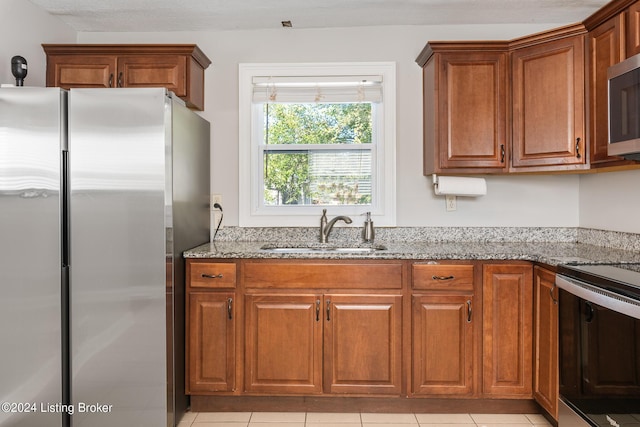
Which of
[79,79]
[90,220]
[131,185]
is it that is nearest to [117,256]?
[90,220]

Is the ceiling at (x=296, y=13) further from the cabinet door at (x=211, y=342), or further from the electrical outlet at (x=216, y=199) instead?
the cabinet door at (x=211, y=342)

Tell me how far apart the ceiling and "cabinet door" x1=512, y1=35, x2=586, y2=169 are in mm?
384

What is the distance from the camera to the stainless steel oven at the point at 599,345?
1.68 meters

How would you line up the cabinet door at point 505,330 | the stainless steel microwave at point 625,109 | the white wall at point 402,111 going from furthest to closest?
the white wall at point 402,111 → the cabinet door at point 505,330 → the stainless steel microwave at point 625,109

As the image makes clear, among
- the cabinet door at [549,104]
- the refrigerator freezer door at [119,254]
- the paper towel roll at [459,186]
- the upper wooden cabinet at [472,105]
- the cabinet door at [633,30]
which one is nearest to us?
the cabinet door at [633,30]

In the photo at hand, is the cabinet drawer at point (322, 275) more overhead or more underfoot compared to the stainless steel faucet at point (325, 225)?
more underfoot

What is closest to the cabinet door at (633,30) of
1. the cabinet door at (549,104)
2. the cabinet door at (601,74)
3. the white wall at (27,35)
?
the cabinet door at (601,74)

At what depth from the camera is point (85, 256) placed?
222cm

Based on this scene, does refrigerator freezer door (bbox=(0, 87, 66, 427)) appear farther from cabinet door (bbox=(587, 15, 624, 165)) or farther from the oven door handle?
cabinet door (bbox=(587, 15, 624, 165))

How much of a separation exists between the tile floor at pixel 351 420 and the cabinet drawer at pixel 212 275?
725mm

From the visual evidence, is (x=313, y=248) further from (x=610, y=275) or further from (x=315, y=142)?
(x=610, y=275)

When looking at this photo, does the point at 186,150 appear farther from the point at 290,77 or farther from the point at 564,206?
the point at 564,206

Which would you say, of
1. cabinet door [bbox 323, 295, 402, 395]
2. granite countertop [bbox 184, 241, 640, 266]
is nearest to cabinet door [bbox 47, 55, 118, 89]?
granite countertop [bbox 184, 241, 640, 266]

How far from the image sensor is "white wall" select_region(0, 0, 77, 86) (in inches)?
98.0
